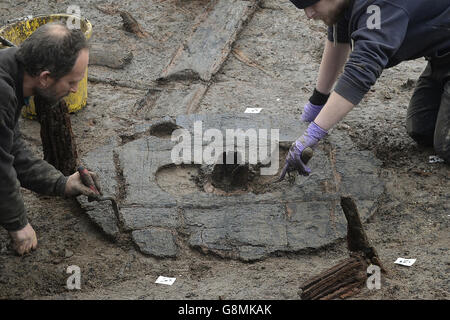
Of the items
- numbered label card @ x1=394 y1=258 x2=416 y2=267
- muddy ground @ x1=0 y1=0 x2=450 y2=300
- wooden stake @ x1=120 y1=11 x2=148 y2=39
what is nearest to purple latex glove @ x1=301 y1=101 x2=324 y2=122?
muddy ground @ x1=0 y1=0 x2=450 y2=300

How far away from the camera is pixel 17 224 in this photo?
331 cm

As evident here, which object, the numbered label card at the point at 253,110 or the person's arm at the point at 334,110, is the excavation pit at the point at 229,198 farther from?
the person's arm at the point at 334,110

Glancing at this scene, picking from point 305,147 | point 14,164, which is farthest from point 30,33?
point 305,147

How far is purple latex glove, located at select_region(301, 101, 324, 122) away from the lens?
4.47 m

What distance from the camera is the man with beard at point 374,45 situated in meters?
3.49

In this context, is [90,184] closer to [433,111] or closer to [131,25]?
[433,111]

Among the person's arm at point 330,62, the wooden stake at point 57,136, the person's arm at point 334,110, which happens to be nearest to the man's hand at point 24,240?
the wooden stake at point 57,136

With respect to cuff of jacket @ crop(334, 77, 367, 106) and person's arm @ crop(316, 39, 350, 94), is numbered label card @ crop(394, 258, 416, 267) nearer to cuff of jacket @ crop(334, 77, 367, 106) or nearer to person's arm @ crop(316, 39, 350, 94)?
cuff of jacket @ crop(334, 77, 367, 106)

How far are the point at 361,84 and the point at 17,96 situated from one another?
182 centimetres

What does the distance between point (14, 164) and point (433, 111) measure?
9.03ft

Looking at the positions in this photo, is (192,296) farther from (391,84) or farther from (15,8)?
(15,8)

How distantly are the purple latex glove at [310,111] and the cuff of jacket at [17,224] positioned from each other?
2.09 metres

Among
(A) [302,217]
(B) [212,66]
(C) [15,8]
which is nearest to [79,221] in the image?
(A) [302,217]

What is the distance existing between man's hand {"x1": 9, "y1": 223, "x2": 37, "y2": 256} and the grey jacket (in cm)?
4
